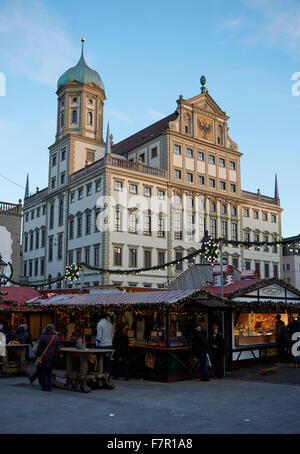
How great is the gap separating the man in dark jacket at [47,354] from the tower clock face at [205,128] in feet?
133

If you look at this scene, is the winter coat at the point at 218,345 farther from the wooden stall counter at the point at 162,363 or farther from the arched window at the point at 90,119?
the arched window at the point at 90,119

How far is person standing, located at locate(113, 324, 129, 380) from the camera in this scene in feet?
48.1

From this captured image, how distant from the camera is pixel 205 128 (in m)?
51.2

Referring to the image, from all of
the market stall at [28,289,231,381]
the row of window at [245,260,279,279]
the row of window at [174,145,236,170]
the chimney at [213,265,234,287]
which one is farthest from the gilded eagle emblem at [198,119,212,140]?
the market stall at [28,289,231,381]

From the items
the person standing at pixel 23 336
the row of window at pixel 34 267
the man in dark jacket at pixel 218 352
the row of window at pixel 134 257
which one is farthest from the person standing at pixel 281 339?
the row of window at pixel 34 267

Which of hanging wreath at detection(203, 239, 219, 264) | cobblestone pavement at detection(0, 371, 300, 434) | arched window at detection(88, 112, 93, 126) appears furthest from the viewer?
arched window at detection(88, 112, 93, 126)

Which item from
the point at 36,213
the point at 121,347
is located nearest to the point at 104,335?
the point at 121,347

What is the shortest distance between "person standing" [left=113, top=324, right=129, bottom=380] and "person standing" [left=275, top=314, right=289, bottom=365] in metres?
6.46

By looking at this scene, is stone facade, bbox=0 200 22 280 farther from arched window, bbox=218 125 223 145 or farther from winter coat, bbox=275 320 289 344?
arched window, bbox=218 125 223 145

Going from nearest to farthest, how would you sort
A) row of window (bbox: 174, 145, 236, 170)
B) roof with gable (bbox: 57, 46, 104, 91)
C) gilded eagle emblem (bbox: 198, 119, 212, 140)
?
row of window (bbox: 174, 145, 236, 170) → gilded eagle emblem (bbox: 198, 119, 212, 140) → roof with gable (bbox: 57, 46, 104, 91)

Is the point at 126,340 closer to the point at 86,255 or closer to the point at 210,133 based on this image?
the point at 86,255

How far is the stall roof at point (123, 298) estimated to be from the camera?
14.4m

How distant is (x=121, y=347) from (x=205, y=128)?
39779mm
